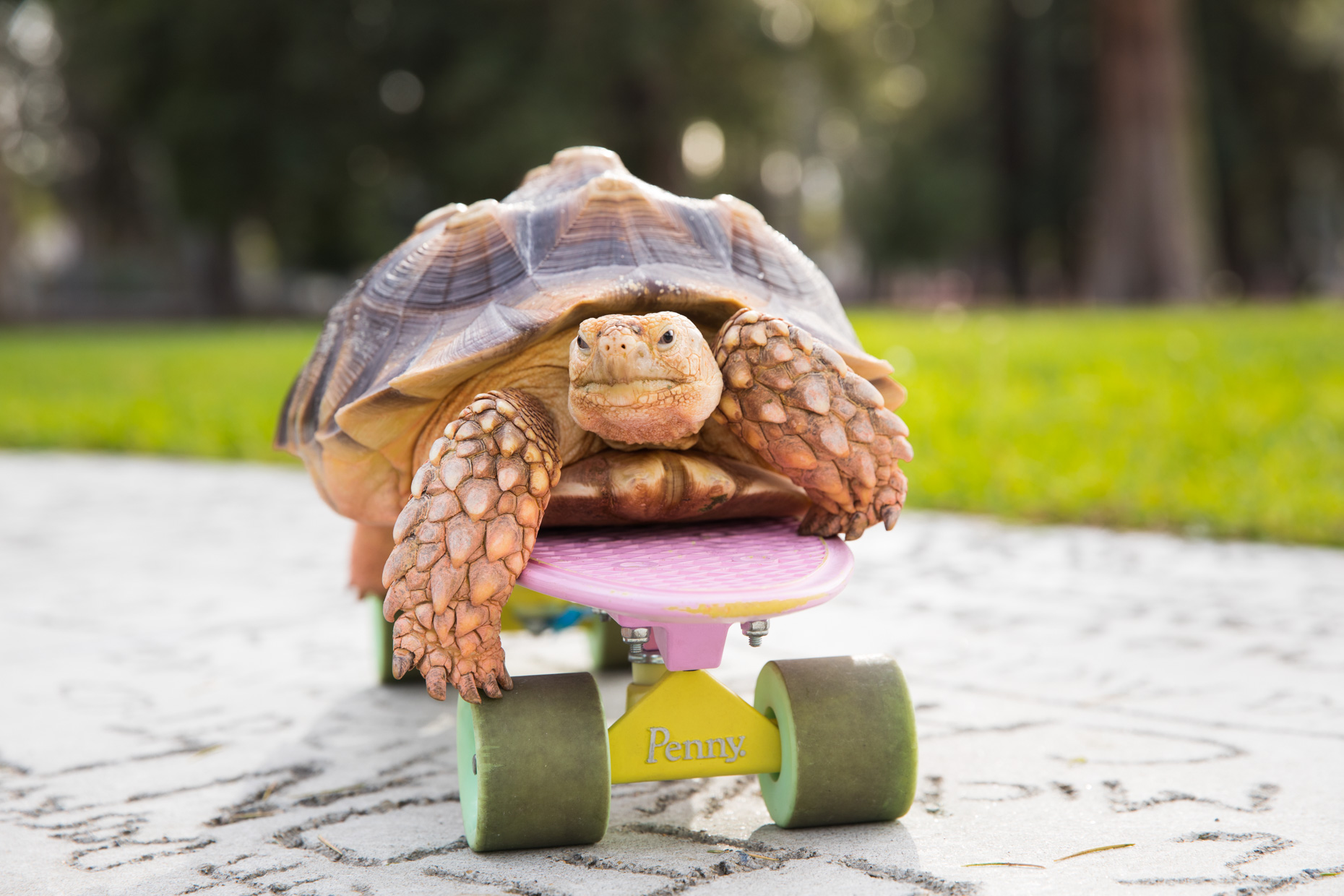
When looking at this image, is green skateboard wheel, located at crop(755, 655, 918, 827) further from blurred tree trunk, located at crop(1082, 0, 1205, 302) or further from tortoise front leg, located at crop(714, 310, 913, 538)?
blurred tree trunk, located at crop(1082, 0, 1205, 302)

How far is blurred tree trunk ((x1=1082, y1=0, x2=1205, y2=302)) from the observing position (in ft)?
52.7

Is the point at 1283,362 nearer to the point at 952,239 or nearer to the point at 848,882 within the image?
the point at 848,882

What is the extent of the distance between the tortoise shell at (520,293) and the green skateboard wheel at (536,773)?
1.96ft

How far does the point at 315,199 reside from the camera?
72.2ft

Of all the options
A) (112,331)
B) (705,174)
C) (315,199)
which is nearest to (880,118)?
(705,174)

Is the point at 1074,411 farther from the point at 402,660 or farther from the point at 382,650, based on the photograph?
the point at 402,660

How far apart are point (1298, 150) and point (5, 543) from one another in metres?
25.1

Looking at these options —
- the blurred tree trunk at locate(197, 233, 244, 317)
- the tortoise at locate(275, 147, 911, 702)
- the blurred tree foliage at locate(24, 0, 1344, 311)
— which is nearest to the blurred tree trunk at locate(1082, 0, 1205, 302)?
the blurred tree foliage at locate(24, 0, 1344, 311)

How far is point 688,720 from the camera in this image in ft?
6.80

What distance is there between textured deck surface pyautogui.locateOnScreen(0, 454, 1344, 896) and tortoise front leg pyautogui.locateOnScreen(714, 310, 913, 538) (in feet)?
1.85

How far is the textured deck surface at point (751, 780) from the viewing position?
1.94m

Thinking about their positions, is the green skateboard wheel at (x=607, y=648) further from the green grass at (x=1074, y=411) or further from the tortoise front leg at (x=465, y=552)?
the green grass at (x=1074, y=411)

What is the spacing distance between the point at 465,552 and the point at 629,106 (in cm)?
2043

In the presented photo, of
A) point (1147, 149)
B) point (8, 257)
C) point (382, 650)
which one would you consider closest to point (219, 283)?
point (8, 257)
